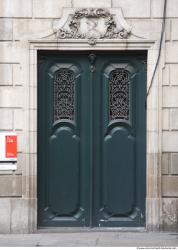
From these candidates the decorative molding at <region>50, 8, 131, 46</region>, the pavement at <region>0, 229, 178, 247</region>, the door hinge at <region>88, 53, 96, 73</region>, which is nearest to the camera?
the pavement at <region>0, 229, 178, 247</region>

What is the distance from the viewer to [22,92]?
57.3ft

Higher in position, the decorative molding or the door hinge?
the decorative molding

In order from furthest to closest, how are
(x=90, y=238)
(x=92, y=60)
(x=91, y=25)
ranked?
(x=92, y=60), (x=91, y=25), (x=90, y=238)

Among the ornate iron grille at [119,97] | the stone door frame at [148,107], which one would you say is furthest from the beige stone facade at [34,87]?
the ornate iron grille at [119,97]

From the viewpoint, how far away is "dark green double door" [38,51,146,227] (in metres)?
17.7

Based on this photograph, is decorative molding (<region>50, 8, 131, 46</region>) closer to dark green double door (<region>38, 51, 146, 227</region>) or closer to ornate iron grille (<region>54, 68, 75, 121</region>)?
dark green double door (<region>38, 51, 146, 227</region>)

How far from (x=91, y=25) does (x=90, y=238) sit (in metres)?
3.60

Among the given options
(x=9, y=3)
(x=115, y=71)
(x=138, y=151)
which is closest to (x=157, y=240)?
(x=138, y=151)

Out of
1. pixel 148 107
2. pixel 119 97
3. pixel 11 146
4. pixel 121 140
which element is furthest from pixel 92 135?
pixel 11 146

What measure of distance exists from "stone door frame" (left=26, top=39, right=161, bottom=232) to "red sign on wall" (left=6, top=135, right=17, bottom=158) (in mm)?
273

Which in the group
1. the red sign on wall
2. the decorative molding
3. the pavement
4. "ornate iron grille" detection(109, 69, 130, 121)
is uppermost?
the decorative molding

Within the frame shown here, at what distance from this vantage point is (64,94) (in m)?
17.7

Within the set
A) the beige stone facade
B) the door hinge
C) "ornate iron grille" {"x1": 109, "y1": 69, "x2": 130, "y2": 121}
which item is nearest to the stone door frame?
the beige stone facade

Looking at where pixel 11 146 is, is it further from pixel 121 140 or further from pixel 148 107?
pixel 148 107
